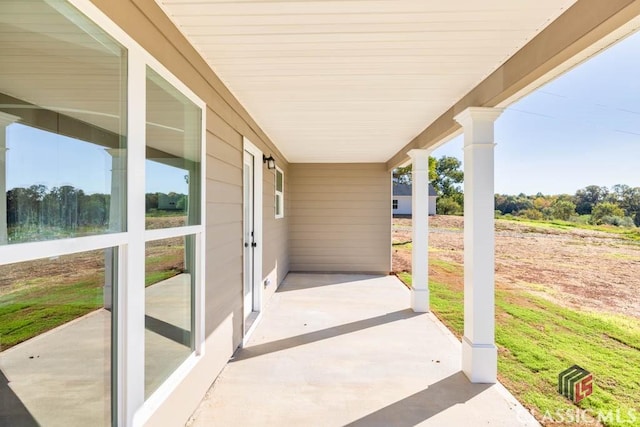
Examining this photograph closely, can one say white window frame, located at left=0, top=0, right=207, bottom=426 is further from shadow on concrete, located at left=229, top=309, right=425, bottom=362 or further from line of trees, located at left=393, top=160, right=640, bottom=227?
line of trees, located at left=393, top=160, right=640, bottom=227

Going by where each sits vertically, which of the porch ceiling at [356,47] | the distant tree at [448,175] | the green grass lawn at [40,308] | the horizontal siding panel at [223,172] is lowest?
the green grass lawn at [40,308]

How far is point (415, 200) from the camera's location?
4961mm

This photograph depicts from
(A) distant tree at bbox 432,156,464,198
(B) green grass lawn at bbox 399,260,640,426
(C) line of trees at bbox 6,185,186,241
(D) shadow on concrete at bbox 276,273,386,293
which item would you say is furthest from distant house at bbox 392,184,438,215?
(C) line of trees at bbox 6,185,186,241

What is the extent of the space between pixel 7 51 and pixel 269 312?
4082 millimetres

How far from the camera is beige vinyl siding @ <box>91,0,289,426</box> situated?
1723 millimetres

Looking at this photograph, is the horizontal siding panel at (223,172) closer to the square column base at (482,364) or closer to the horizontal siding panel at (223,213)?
the horizontal siding panel at (223,213)

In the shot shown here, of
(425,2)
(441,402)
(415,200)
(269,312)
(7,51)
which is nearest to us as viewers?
(7,51)

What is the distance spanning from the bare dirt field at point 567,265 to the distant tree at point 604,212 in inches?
13.2

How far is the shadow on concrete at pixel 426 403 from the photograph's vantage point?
2281 mm

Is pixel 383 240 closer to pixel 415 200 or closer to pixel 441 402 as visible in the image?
pixel 415 200

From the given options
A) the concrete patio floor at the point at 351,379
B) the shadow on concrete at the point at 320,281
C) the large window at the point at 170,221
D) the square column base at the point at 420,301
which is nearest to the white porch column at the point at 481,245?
the concrete patio floor at the point at 351,379

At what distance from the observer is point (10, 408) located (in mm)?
1025

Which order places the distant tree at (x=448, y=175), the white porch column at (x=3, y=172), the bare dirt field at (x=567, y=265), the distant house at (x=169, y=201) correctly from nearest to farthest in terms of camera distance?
the white porch column at (x=3, y=172) → the distant house at (x=169, y=201) → the bare dirt field at (x=567, y=265) → the distant tree at (x=448, y=175)

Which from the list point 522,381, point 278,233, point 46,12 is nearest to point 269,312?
point 278,233
